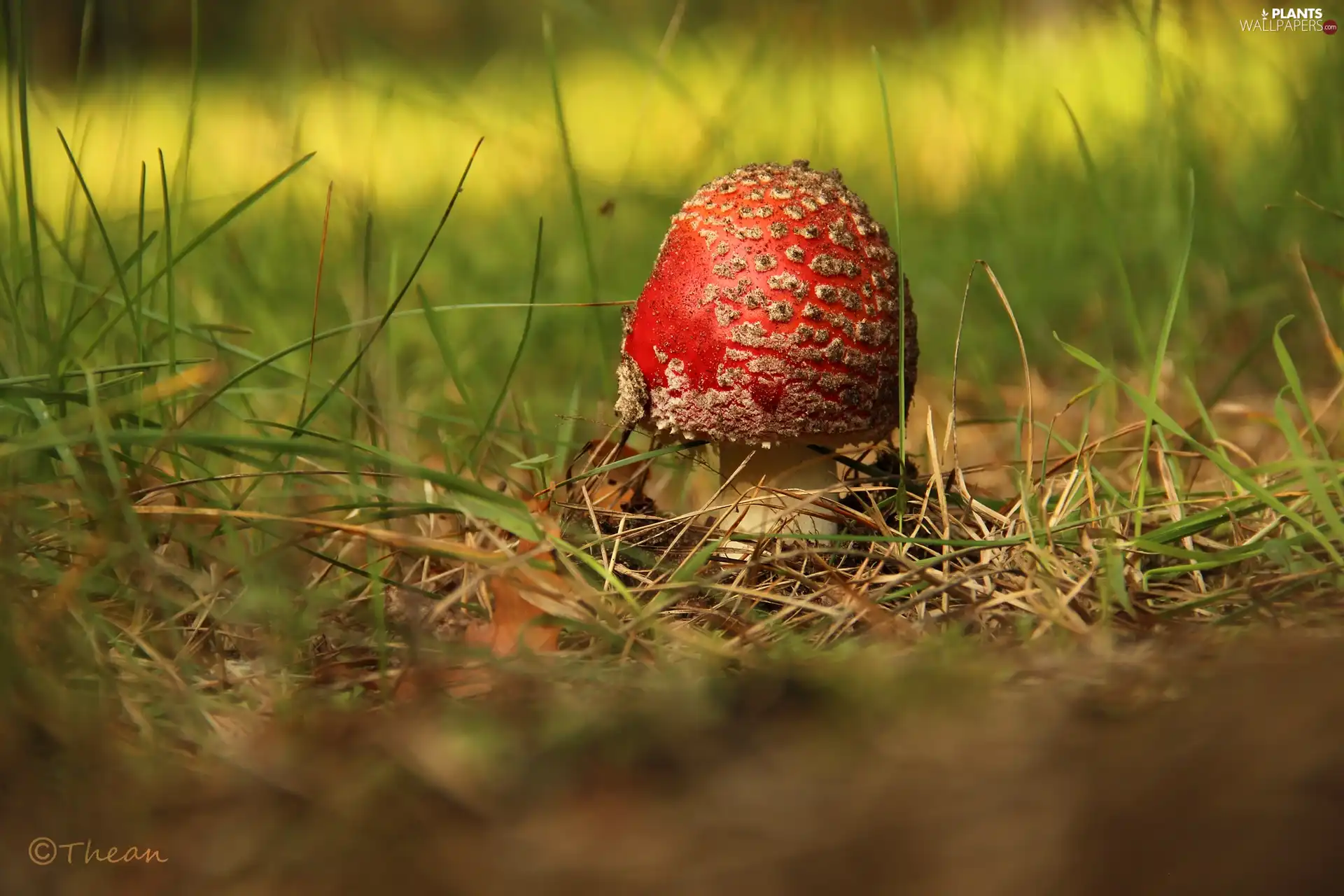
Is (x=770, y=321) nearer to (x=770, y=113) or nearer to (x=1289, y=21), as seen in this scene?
(x=770, y=113)

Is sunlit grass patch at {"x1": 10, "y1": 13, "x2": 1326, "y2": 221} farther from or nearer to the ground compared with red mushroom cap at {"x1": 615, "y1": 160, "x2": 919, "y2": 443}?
farther from the ground

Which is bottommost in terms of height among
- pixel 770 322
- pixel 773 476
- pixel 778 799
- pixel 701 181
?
pixel 773 476

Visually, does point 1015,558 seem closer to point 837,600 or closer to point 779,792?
point 837,600

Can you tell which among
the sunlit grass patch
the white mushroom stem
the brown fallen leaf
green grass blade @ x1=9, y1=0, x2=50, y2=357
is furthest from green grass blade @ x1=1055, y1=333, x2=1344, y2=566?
green grass blade @ x1=9, y1=0, x2=50, y2=357

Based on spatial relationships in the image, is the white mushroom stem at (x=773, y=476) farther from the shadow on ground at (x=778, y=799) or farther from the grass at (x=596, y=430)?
the shadow on ground at (x=778, y=799)

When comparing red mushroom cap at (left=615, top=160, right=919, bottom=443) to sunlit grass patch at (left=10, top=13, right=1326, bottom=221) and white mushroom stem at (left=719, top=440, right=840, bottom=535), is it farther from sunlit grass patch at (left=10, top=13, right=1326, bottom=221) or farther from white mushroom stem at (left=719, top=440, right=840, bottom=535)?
sunlit grass patch at (left=10, top=13, right=1326, bottom=221)

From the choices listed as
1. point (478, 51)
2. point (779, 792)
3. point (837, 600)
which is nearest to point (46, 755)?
point (779, 792)

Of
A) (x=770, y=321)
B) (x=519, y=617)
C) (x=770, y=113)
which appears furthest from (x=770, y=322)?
(x=770, y=113)
